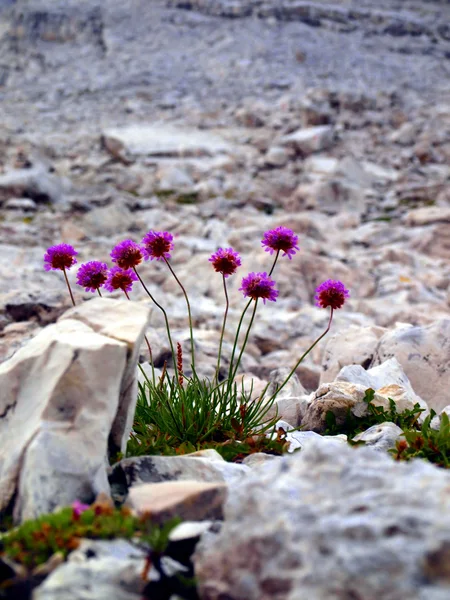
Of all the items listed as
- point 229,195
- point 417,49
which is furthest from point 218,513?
point 417,49

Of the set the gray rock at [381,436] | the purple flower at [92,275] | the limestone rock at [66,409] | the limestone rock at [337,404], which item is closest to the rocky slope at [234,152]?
the limestone rock at [337,404]

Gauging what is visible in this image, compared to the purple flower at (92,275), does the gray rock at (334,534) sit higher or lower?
lower

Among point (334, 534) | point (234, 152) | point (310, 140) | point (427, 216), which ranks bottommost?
point (427, 216)

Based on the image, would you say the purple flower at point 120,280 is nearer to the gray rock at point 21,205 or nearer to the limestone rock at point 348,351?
the limestone rock at point 348,351

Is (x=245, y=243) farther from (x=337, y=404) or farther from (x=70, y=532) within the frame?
(x=70, y=532)

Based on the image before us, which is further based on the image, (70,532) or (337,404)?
(337,404)

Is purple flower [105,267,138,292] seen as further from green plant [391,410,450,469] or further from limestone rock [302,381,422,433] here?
green plant [391,410,450,469]

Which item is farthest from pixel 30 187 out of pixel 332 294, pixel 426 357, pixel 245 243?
pixel 332 294
